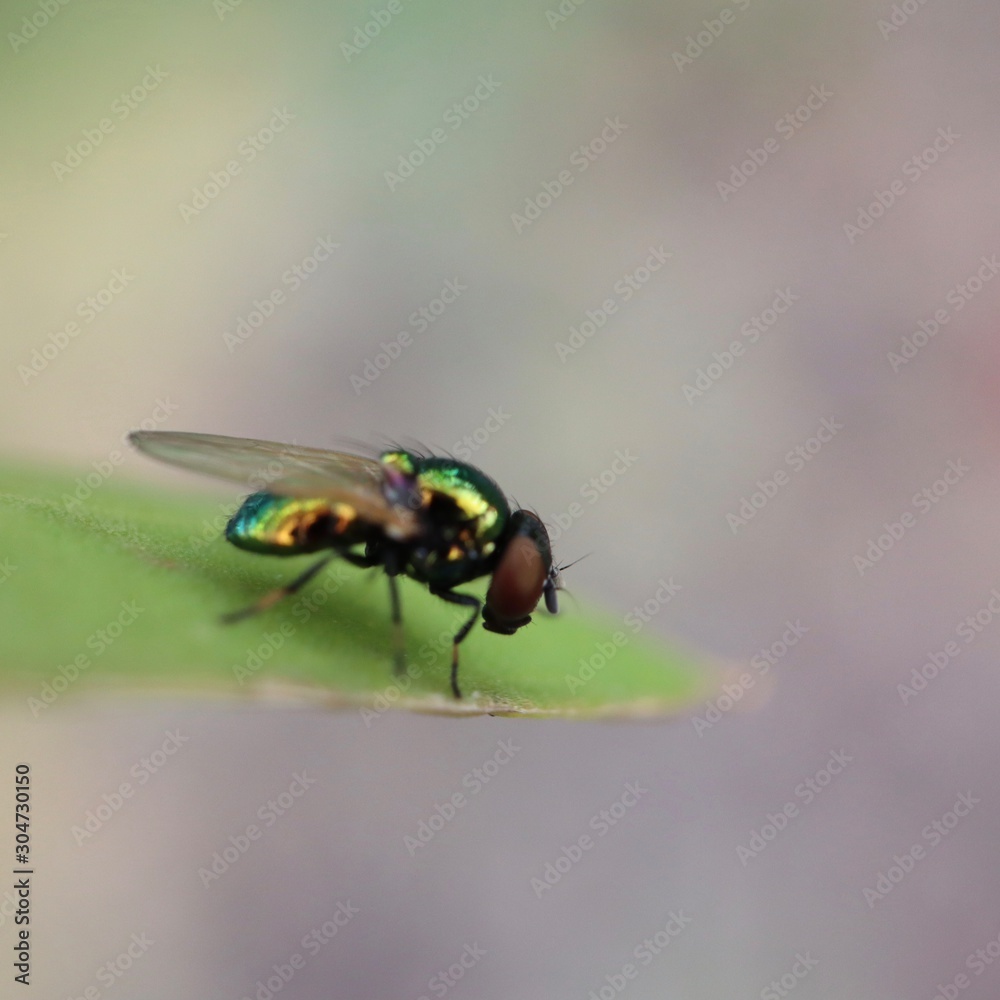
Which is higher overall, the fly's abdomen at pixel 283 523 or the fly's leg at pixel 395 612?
the fly's leg at pixel 395 612

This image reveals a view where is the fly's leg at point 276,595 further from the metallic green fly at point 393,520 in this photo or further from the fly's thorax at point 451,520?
the fly's thorax at point 451,520

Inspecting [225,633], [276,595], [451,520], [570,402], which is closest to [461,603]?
[451,520]

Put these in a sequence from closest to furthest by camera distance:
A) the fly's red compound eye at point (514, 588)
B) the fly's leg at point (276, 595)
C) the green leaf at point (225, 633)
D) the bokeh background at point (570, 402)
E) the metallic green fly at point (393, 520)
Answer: the green leaf at point (225, 633) < the fly's leg at point (276, 595) < the metallic green fly at point (393, 520) < the fly's red compound eye at point (514, 588) < the bokeh background at point (570, 402)

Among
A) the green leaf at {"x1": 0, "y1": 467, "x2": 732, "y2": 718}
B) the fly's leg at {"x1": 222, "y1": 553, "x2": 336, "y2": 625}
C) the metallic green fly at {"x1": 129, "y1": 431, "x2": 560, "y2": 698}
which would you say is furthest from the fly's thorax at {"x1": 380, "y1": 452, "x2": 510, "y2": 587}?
the fly's leg at {"x1": 222, "y1": 553, "x2": 336, "y2": 625}

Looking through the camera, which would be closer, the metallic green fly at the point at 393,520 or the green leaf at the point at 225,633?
the green leaf at the point at 225,633

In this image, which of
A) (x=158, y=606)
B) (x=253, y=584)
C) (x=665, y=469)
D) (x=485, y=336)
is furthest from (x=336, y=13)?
(x=158, y=606)

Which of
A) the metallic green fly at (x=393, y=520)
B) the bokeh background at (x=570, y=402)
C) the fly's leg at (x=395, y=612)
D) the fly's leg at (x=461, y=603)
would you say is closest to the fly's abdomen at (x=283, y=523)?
the metallic green fly at (x=393, y=520)

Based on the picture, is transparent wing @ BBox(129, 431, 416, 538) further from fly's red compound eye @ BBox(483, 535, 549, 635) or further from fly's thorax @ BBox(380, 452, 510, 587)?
fly's red compound eye @ BBox(483, 535, 549, 635)

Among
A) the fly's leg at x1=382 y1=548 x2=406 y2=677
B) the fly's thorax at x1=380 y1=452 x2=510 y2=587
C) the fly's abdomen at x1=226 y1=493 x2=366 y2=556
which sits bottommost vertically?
the fly's abdomen at x1=226 y1=493 x2=366 y2=556

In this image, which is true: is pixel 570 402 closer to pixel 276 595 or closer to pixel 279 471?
pixel 279 471
